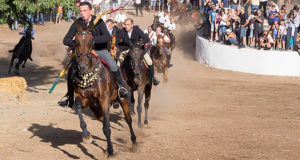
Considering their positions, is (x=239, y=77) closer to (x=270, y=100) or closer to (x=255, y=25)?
(x=255, y=25)

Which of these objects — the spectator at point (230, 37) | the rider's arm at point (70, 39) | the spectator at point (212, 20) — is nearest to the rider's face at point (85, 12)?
the rider's arm at point (70, 39)

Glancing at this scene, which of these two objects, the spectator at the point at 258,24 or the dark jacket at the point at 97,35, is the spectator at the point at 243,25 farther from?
the dark jacket at the point at 97,35

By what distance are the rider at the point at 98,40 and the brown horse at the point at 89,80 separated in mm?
261

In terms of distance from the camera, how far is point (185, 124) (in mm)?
14281

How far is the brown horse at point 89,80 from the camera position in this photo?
29.5ft

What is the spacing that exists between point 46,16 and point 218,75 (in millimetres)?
20728

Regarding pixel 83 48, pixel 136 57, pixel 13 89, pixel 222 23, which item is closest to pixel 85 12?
pixel 83 48

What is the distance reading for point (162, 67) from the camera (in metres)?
20.5

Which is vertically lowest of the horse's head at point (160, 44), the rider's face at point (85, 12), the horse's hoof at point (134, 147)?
the horse's hoof at point (134, 147)

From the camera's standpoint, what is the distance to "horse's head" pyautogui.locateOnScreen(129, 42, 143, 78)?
1329 centimetres

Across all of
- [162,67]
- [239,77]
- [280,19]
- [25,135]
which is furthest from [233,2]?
[25,135]

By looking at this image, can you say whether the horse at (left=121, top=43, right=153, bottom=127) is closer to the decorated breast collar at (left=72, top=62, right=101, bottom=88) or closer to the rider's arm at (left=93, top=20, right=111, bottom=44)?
the rider's arm at (left=93, top=20, right=111, bottom=44)

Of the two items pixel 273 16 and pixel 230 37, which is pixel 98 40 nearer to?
pixel 273 16

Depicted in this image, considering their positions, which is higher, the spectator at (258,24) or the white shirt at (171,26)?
the spectator at (258,24)
